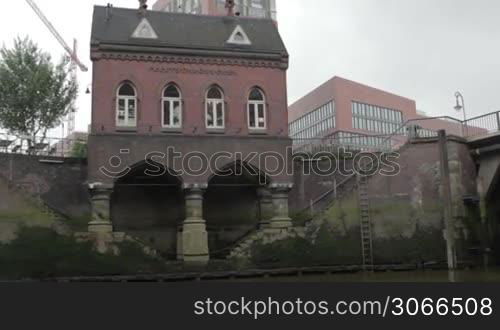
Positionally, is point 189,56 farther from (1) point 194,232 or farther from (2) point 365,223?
(2) point 365,223

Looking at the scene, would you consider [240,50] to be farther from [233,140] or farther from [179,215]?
[179,215]

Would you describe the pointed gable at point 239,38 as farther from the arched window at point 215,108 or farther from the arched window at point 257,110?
the arched window at point 215,108

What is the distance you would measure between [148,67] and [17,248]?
34.4 ft

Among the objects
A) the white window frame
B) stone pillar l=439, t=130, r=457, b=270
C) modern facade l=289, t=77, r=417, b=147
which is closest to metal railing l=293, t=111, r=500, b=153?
stone pillar l=439, t=130, r=457, b=270

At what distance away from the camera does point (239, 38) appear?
30.2m

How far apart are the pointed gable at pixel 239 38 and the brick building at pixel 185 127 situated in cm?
5

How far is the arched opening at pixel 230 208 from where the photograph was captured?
30.7 m

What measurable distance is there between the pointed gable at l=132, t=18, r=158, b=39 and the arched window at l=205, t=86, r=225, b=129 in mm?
4022

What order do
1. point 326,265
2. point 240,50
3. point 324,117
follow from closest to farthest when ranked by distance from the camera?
point 326,265 < point 240,50 < point 324,117

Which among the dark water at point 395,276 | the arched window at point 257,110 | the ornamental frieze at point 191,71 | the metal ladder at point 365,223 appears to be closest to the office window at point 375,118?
the arched window at point 257,110

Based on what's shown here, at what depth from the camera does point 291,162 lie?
2969 centimetres

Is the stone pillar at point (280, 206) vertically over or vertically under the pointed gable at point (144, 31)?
under

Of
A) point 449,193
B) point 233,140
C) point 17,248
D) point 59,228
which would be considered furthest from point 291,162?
point 17,248

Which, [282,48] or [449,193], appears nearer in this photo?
[449,193]
